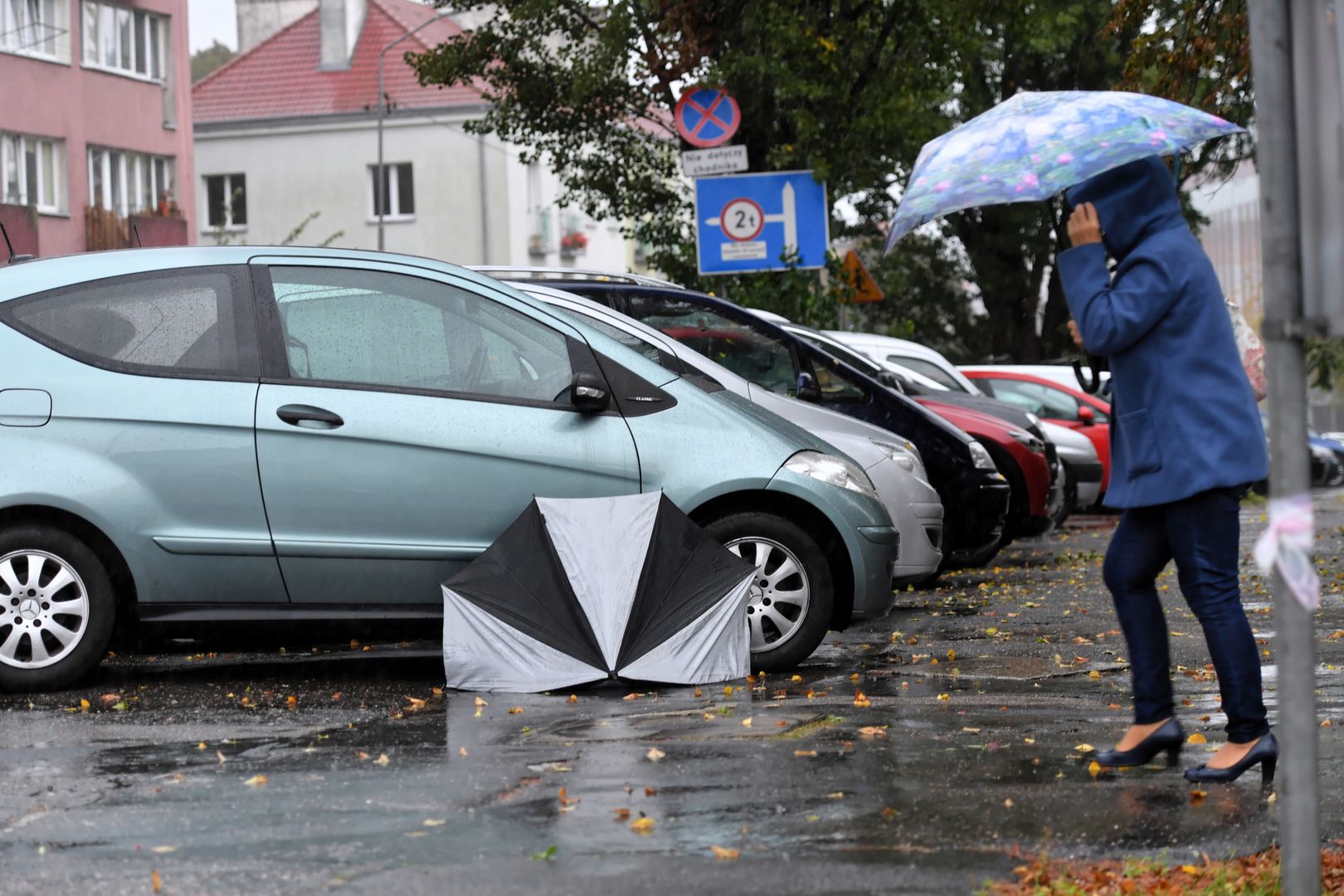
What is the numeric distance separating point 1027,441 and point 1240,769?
30.0 feet

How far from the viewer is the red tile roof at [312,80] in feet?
180

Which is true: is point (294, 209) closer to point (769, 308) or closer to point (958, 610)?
point (769, 308)

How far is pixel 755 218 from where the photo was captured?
16.9 metres

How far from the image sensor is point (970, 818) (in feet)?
16.5

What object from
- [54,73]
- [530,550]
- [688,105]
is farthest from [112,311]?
[54,73]

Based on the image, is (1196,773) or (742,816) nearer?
(742,816)

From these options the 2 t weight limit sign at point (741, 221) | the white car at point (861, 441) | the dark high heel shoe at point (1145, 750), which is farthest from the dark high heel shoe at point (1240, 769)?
the 2 t weight limit sign at point (741, 221)

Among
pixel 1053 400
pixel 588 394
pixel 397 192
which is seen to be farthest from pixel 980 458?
pixel 397 192

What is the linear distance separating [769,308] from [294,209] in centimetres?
3969

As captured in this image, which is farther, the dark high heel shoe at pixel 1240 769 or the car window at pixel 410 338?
the car window at pixel 410 338

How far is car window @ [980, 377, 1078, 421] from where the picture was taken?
20.7 meters

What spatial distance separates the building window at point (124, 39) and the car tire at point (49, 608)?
34.8 metres

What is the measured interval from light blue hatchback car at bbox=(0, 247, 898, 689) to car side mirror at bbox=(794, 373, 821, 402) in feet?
8.78

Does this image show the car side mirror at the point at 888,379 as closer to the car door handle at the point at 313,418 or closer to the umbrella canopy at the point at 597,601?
the umbrella canopy at the point at 597,601
